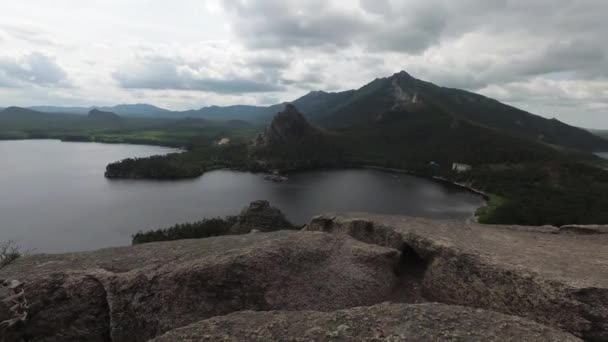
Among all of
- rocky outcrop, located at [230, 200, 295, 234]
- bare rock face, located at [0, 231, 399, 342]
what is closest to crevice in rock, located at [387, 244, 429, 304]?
bare rock face, located at [0, 231, 399, 342]

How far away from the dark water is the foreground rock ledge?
91327mm

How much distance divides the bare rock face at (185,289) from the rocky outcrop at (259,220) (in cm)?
5341

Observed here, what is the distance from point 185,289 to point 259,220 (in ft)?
191

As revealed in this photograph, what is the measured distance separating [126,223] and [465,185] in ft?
529

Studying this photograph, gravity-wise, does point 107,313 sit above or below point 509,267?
below

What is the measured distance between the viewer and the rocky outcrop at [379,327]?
8.40 metres

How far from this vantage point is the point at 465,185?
19388 cm

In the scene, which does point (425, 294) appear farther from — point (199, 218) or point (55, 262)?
point (199, 218)

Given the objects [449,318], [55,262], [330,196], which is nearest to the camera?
[449,318]

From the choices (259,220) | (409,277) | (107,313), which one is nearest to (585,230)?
(409,277)

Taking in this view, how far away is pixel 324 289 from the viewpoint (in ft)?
42.3

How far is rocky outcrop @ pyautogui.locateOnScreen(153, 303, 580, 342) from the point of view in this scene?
840 centimetres

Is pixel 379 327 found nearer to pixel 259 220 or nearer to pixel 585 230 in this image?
pixel 585 230

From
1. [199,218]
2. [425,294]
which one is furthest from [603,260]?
[199,218]
